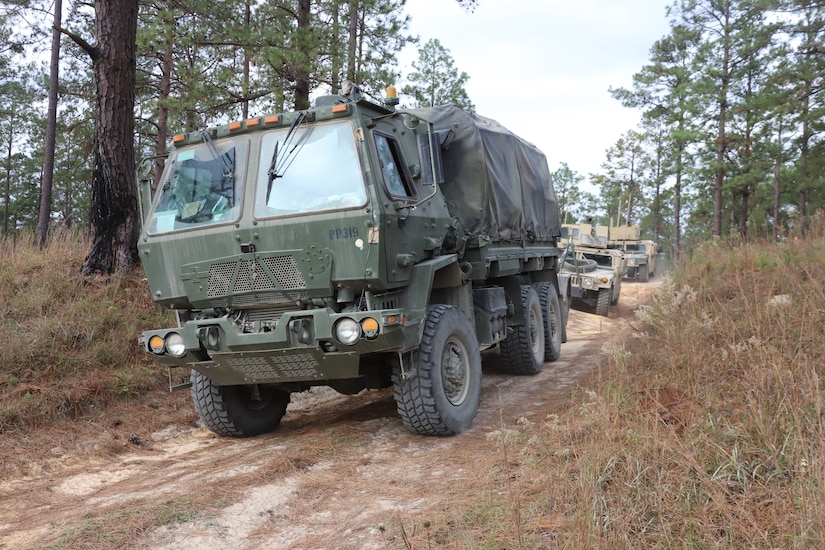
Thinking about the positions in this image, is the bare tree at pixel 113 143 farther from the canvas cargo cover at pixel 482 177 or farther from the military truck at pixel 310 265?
the canvas cargo cover at pixel 482 177

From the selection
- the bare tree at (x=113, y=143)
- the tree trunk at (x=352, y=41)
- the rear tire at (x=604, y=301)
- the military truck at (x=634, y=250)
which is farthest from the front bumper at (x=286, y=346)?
the military truck at (x=634, y=250)

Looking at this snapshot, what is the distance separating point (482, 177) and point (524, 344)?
2.42 metres

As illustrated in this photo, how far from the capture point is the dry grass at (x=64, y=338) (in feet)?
19.6

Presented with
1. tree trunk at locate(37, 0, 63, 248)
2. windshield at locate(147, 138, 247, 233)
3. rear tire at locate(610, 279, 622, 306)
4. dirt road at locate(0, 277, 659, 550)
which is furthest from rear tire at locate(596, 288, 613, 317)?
tree trunk at locate(37, 0, 63, 248)

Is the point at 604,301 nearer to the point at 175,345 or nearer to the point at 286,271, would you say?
the point at 286,271

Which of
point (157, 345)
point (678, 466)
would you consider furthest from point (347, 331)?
point (678, 466)

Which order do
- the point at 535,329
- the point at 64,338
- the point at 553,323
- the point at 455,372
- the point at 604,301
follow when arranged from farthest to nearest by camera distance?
1. the point at 604,301
2. the point at 553,323
3. the point at 535,329
4. the point at 64,338
5. the point at 455,372

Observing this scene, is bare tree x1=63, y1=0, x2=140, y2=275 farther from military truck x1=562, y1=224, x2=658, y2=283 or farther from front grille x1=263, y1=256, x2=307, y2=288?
military truck x1=562, y1=224, x2=658, y2=283

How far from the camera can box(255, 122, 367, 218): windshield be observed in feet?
16.0

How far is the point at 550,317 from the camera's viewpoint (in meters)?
9.30

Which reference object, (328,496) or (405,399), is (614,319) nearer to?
(405,399)

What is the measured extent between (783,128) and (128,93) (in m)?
25.7

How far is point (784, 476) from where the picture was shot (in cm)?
298

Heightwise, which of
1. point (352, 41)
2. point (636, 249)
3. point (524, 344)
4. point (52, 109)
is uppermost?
point (52, 109)
